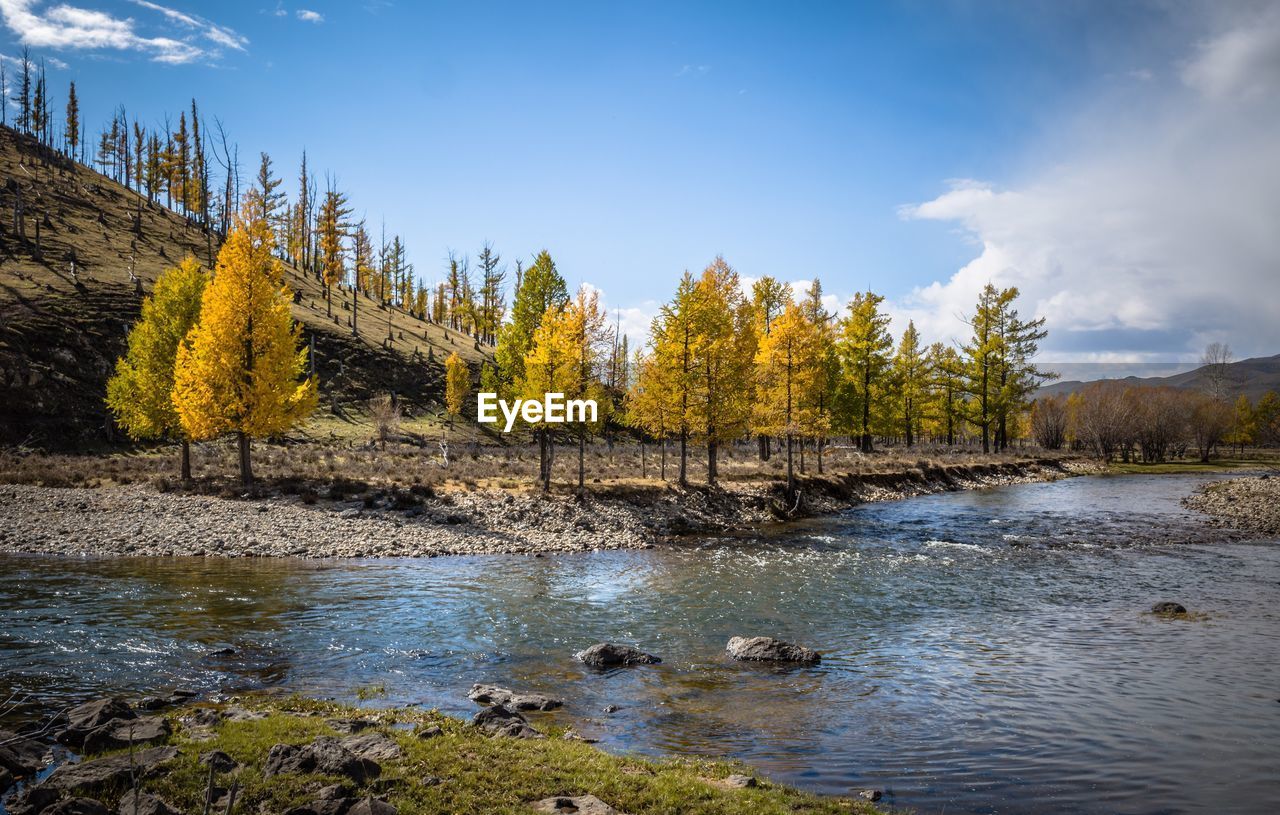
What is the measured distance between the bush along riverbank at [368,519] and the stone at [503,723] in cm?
1588

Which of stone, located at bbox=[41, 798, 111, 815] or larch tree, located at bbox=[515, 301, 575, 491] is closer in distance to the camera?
stone, located at bbox=[41, 798, 111, 815]

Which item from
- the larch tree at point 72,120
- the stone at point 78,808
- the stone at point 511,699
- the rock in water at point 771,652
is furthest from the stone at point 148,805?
the larch tree at point 72,120

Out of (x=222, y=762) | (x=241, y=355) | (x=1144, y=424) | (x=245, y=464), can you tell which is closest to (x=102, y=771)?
(x=222, y=762)

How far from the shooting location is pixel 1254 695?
1128 cm

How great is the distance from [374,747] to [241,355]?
28.8 metres

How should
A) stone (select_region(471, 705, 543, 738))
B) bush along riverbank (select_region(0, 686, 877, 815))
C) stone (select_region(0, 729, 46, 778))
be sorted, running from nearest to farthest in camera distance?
bush along riverbank (select_region(0, 686, 877, 815))
stone (select_region(0, 729, 46, 778))
stone (select_region(471, 705, 543, 738))

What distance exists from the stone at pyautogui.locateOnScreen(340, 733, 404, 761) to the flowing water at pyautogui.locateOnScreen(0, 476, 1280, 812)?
213 centimetres

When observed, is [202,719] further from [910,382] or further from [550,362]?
[910,382]

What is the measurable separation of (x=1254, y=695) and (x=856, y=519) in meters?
22.5

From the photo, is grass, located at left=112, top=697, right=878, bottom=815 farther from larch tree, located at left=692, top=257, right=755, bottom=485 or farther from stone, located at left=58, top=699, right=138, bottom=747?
larch tree, located at left=692, top=257, right=755, bottom=485

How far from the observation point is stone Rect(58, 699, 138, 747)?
843 centimetres

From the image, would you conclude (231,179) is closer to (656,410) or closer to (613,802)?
(656,410)

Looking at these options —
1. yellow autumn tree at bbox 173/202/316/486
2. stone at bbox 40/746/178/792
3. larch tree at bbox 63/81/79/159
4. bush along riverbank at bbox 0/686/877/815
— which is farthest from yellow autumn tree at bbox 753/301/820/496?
larch tree at bbox 63/81/79/159

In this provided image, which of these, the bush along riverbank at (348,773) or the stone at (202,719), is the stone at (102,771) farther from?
the stone at (202,719)
